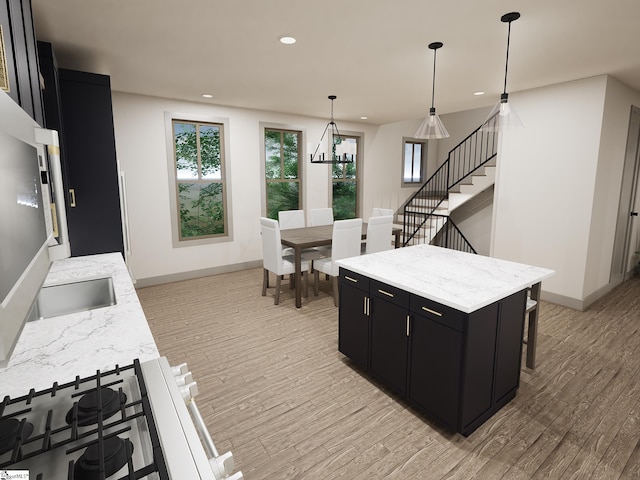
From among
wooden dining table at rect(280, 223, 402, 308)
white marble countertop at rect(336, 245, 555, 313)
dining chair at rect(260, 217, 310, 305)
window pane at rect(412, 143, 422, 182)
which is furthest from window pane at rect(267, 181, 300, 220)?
window pane at rect(412, 143, 422, 182)

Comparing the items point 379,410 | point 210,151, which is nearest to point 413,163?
point 210,151

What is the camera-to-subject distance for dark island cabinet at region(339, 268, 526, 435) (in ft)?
6.47

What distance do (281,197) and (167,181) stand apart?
6.39 ft

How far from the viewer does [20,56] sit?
1.31m

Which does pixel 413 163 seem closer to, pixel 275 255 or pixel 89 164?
pixel 275 255

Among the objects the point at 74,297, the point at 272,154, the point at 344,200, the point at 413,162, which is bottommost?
the point at 74,297

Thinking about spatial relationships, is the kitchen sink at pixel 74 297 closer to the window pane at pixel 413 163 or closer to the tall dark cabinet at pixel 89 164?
the tall dark cabinet at pixel 89 164

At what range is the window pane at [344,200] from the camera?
7.08m

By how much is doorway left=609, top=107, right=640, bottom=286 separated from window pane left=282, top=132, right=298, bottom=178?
4.69 m

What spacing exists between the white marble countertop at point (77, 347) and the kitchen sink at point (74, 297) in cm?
41

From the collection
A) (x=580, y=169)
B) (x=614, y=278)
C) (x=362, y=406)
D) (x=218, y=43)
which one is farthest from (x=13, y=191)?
(x=614, y=278)

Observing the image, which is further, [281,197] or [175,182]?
[281,197]

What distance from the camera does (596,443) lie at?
2031mm

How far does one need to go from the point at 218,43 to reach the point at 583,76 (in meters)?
3.75
